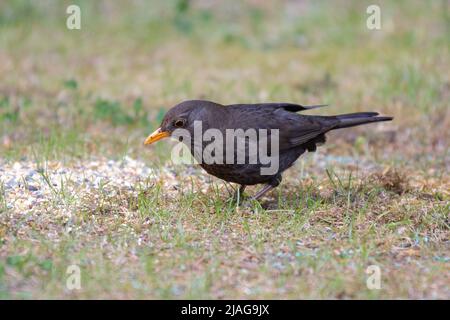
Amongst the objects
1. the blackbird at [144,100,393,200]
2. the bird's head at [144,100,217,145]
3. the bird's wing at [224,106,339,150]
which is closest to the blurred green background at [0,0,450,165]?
the bird's head at [144,100,217,145]

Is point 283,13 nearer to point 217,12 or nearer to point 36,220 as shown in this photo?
point 217,12

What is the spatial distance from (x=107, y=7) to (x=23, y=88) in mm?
3842

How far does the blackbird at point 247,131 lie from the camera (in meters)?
5.73

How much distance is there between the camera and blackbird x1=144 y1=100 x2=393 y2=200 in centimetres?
573

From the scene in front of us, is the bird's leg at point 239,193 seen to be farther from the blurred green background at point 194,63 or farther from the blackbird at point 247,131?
the blurred green background at point 194,63

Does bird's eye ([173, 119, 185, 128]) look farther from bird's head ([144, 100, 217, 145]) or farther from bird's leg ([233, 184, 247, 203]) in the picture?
bird's leg ([233, 184, 247, 203])

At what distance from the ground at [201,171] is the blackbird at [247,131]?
0.27m

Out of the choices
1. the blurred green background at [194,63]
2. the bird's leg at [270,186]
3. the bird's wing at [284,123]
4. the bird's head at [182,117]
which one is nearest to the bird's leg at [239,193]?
the bird's leg at [270,186]

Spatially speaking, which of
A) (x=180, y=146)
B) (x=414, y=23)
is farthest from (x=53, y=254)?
(x=414, y=23)

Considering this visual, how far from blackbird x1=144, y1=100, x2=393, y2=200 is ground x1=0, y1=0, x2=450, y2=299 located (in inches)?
10.6

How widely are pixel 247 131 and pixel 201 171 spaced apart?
103 centimetres

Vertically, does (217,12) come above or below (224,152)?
above

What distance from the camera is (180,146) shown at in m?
7.34

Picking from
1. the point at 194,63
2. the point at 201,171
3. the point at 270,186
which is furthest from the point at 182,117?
the point at 194,63
